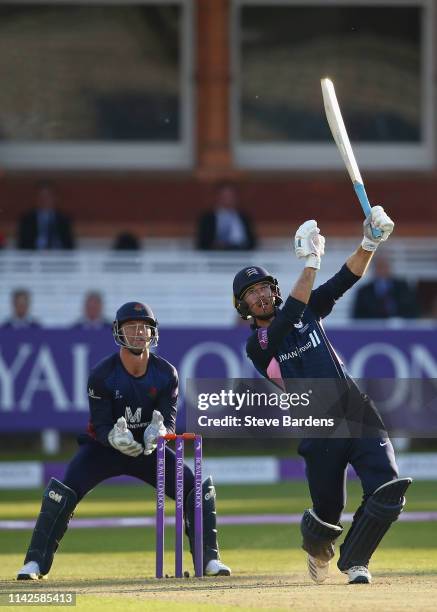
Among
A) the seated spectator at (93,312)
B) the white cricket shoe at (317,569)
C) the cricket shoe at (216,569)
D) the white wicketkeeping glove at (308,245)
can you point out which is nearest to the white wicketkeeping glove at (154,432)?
the cricket shoe at (216,569)

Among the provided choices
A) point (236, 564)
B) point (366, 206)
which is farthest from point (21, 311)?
point (366, 206)

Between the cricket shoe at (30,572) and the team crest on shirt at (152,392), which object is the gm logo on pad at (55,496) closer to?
the cricket shoe at (30,572)

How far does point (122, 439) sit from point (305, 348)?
105 cm

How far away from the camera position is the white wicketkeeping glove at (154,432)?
8.70m

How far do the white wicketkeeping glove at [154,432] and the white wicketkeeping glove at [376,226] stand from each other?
1386 millimetres

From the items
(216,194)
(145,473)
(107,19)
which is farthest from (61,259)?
(145,473)

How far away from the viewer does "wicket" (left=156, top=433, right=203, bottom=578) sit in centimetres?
852

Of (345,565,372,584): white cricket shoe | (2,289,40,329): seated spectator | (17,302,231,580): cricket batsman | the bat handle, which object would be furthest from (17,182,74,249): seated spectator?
(345,565,372,584): white cricket shoe

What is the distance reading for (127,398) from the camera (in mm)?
8930

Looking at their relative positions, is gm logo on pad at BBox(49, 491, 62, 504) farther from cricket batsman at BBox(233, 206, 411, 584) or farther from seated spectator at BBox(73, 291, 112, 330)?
seated spectator at BBox(73, 291, 112, 330)

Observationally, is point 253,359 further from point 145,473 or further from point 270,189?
point 270,189

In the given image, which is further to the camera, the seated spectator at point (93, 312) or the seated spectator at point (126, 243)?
Result: the seated spectator at point (126, 243)

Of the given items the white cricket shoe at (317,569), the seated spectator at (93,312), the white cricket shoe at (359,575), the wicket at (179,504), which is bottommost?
the white cricket shoe at (359,575)

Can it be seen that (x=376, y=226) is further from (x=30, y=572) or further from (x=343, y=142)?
(x=30, y=572)
